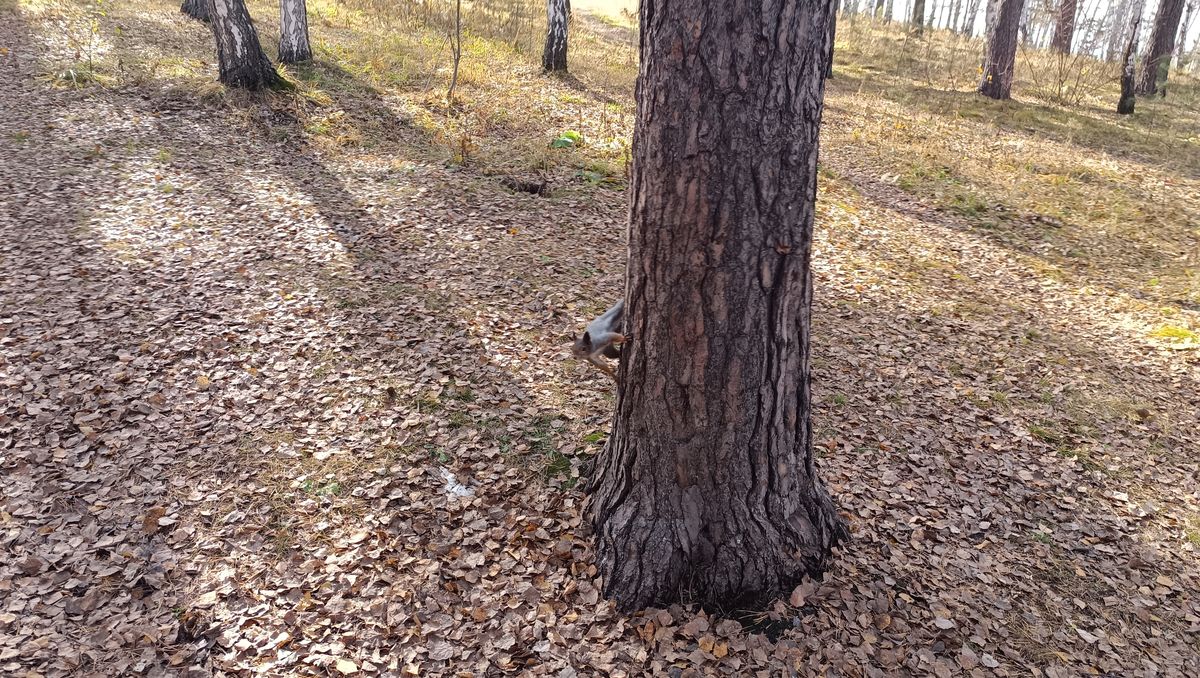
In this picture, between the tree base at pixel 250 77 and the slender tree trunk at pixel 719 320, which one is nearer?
the slender tree trunk at pixel 719 320

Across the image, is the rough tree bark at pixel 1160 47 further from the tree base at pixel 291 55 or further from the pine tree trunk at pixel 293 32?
the tree base at pixel 291 55

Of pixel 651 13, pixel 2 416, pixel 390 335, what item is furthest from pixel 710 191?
pixel 2 416

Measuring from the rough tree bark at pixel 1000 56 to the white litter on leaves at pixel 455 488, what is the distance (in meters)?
14.6

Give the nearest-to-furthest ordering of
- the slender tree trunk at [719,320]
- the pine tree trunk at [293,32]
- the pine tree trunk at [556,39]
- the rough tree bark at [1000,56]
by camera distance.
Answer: the slender tree trunk at [719,320], the pine tree trunk at [293,32], the pine tree trunk at [556,39], the rough tree bark at [1000,56]

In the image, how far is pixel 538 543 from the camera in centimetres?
352

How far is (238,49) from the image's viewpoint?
9258 mm

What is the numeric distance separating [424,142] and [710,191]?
7.33m

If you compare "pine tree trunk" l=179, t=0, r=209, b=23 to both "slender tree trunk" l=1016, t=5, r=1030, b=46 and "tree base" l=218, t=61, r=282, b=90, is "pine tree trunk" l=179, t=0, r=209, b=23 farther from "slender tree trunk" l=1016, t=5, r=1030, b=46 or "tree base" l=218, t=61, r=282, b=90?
"slender tree trunk" l=1016, t=5, r=1030, b=46

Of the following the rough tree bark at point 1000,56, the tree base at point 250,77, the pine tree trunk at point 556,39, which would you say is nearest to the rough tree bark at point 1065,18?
the rough tree bark at point 1000,56

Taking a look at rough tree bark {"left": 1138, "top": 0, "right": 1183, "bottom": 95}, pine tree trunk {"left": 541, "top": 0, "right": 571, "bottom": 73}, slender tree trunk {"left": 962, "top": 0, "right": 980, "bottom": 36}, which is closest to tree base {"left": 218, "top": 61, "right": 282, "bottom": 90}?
pine tree trunk {"left": 541, "top": 0, "right": 571, "bottom": 73}

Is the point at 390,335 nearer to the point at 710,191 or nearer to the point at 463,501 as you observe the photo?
the point at 463,501

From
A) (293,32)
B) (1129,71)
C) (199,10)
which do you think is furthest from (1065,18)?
(199,10)

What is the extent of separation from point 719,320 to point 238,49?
368 inches

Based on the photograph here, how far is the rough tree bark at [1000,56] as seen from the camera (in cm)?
1344
